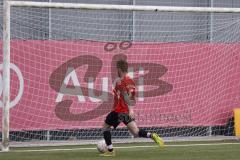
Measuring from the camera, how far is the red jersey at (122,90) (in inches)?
615

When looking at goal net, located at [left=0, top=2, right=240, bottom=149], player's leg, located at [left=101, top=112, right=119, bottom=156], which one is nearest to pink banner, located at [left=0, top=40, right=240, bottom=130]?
goal net, located at [left=0, top=2, right=240, bottom=149]

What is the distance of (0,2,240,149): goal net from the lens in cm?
1922

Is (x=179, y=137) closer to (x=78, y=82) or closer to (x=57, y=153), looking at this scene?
(x=78, y=82)

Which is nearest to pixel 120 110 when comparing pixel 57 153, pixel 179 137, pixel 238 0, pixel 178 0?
pixel 57 153

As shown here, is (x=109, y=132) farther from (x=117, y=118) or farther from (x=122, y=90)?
(x=122, y=90)

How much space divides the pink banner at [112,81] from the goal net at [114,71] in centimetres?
2

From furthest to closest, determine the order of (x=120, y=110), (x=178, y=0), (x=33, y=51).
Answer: (x=178, y=0)
(x=33, y=51)
(x=120, y=110)

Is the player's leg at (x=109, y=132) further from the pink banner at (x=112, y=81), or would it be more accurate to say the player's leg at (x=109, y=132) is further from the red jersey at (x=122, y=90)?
the pink banner at (x=112, y=81)

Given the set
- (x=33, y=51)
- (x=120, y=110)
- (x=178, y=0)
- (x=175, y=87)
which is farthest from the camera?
(x=178, y=0)

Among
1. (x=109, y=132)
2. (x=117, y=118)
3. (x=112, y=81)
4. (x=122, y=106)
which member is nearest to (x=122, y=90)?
(x=122, y=106)

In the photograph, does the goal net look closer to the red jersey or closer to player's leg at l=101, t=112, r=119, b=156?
the red jersey

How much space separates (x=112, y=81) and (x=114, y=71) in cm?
26

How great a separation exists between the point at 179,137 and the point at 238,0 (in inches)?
212

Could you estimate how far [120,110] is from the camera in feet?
51.7
